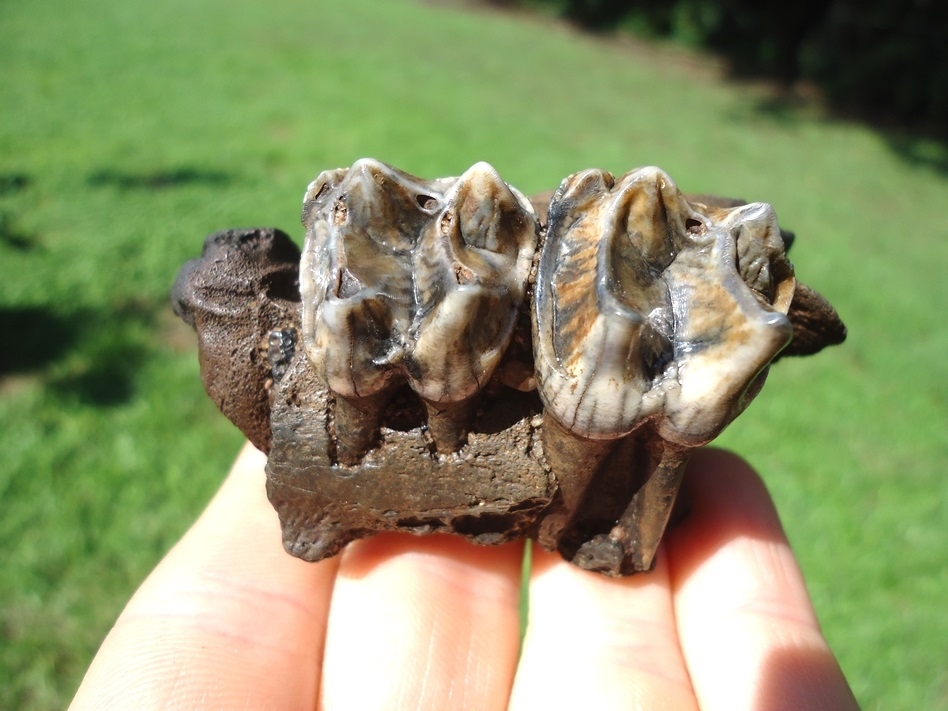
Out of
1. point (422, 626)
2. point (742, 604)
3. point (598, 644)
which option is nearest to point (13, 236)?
point (422, 626)

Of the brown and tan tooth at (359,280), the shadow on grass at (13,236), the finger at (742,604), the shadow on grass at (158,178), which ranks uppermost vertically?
the brown and tan tooth at (359,280)

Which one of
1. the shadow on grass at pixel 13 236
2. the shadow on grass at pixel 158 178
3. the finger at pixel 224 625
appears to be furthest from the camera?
the shadow on grass at pixel 158 178

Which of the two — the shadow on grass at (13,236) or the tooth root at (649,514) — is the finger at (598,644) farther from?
the shadow on grass at (13,236)

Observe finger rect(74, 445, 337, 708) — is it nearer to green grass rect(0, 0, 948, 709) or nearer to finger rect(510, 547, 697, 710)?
finger rect(510, 547, 697, 710)

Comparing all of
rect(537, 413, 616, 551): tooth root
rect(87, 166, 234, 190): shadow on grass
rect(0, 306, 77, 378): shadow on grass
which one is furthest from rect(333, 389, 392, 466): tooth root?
rect(87, 166, 234, 190): shadow on grass

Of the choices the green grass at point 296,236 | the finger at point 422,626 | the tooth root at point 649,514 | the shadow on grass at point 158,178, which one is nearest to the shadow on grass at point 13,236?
the green grass at point 296,236
